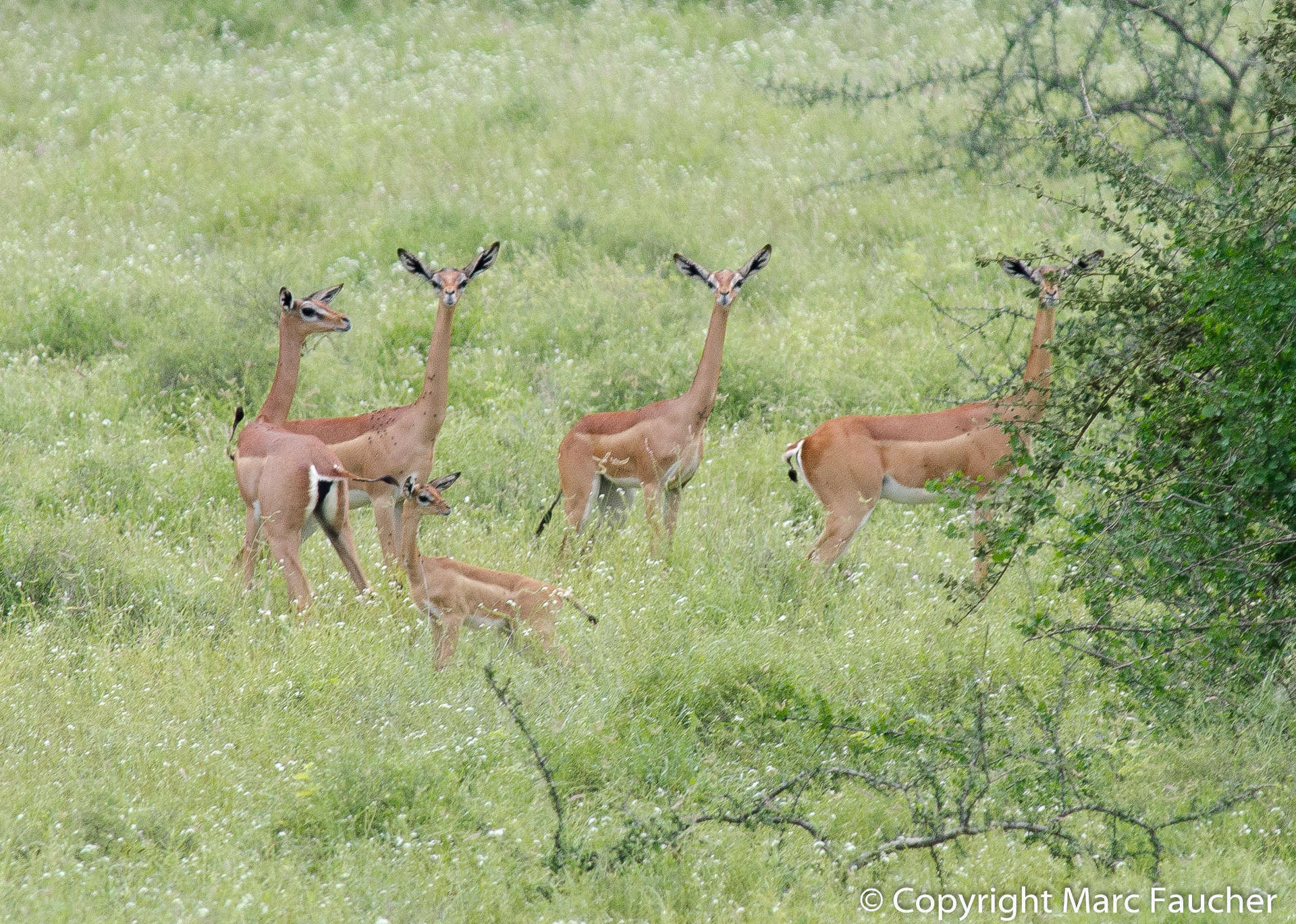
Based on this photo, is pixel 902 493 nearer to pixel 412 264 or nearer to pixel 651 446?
pixel 651 446

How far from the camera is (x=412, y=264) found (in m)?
8.80

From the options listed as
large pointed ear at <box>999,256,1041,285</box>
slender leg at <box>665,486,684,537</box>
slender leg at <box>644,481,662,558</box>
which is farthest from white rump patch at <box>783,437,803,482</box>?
large pointed ear at <box>999,256,1041,285</box>

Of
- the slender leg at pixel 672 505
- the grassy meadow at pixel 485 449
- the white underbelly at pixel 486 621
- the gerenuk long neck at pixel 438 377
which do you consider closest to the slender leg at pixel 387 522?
the grassy meadow at pixel 485 449

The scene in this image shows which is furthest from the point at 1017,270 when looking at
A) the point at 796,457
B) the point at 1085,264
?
the point at 1085,264

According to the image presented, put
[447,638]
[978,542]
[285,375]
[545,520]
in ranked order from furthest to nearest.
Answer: [285,375] < [545,520] < [978,542] < [447,638]

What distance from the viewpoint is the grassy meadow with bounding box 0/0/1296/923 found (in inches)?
196

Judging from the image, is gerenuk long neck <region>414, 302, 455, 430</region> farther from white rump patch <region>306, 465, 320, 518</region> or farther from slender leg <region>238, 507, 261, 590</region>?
slender leg <region>238, 507, 261, 590</region>

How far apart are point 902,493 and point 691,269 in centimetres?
191

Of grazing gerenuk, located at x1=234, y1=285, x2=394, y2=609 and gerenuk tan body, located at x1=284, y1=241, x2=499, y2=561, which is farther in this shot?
gerenuk tan body, located at x1=284, y1=241, x2=499, y2=561

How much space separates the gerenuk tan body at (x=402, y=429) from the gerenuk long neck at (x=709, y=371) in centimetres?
143

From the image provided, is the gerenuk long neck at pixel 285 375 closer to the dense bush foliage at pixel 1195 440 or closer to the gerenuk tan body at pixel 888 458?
the gerenuk tan body at pixel 888 458

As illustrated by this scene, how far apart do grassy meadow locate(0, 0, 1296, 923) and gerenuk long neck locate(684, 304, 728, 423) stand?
71cm

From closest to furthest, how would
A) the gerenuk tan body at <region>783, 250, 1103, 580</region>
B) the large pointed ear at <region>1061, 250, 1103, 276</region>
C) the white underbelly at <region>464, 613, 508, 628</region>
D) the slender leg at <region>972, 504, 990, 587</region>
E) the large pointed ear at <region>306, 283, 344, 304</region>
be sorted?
the large pointed ear at <region>1061, 250, 1103, 276</region>, the white underbelly at <region>464, 613, 508, 628</region>, the slender leg at <region>972, 504, 990, 587</region>, the gerenuk tan body at <region>783, 250, 1103, 580</region>, the large pointed ear at <region>306, 283, 344, 304</region>

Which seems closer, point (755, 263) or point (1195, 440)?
point (1195, 440)
